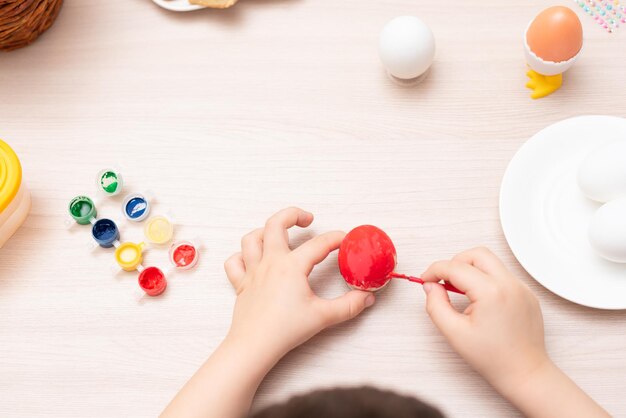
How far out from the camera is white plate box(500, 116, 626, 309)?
672mm

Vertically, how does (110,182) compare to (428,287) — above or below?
above

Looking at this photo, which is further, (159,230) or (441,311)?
(159,230)

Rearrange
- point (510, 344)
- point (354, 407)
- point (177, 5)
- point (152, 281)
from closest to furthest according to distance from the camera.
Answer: point (354, 407) → point (510, 344) → point (152, 281) → point (177, 5)

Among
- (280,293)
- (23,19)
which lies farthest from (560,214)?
(23,19)

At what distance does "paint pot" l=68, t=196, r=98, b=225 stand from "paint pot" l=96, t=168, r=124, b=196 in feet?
0.08

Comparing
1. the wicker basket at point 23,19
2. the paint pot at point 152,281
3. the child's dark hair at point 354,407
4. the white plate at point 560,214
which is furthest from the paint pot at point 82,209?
the white plate at point 560,214

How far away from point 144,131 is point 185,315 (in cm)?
25

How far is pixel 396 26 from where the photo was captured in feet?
2.43

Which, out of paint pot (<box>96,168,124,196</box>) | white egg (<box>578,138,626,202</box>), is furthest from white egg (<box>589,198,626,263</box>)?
paint pot (<box>96,168,124,196</box>)

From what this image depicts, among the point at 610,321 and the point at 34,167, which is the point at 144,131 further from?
the point at 610,321

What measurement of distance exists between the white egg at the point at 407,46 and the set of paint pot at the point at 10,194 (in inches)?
18.0

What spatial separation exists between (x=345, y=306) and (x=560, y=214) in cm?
27

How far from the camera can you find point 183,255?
737 mm

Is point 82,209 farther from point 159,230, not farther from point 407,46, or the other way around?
point 407,46
